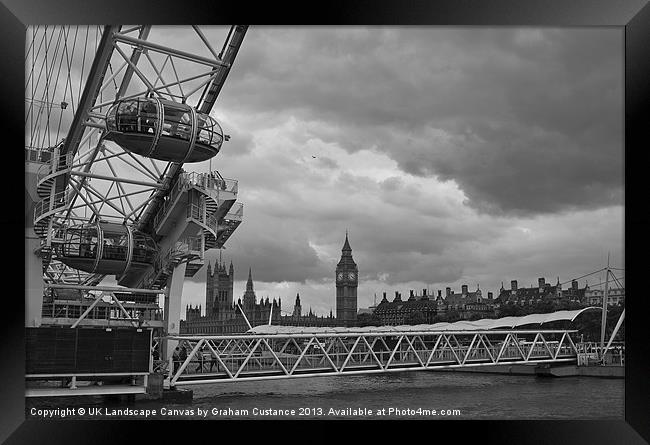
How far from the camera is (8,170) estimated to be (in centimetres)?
1083

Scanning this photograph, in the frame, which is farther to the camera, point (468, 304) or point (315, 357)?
point (468, 304)

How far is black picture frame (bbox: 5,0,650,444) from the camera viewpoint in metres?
10.5

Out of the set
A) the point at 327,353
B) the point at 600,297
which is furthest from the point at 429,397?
the point at 600,297

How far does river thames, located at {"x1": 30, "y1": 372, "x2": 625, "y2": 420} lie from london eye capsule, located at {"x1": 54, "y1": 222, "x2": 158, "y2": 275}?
461 cm

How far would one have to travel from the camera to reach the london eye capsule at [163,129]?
16.0 m

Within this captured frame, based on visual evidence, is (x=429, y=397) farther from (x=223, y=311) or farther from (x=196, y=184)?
(x=223, y=311)

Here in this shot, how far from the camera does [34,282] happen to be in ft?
62.2

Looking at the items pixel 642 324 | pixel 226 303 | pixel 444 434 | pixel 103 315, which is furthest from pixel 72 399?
pixel 226 303

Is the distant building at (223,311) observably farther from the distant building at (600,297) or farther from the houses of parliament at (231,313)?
the distant building at (600,297)
